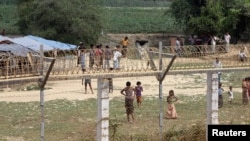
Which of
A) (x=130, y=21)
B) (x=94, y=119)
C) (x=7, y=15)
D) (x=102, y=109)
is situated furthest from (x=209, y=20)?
(x=7, y=15)

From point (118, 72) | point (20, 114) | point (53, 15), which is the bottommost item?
point (20, 114)

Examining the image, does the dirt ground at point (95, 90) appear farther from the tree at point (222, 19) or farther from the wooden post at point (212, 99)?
the tree at point (222, 19)

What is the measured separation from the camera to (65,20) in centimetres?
3014

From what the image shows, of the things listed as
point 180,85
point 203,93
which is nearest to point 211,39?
point 180,85

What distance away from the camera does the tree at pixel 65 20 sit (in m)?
30.1

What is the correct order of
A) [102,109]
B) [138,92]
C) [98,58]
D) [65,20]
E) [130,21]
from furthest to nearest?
[130,21]
[65,20]
[138,92]
[98,58]
[102,109]

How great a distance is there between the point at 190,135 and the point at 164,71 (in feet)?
4.42

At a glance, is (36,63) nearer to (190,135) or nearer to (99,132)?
(99,132)

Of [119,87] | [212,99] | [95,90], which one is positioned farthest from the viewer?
[119,87]

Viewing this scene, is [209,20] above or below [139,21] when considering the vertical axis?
below

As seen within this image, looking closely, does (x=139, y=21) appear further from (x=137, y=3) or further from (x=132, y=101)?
(x=132, y=101)

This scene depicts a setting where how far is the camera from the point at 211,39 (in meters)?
32.8

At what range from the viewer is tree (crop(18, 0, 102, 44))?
30.1 metres

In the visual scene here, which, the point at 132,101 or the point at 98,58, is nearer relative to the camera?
the point at 98,58
